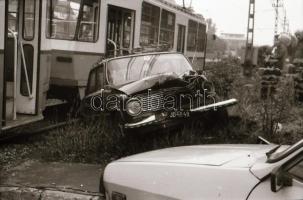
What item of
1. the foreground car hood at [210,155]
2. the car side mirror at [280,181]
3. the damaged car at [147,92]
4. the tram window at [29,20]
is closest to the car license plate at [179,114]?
the damaged car at [147,92]

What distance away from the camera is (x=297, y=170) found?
3.05 m

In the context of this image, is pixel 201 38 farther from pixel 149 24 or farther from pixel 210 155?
pixel 210 155

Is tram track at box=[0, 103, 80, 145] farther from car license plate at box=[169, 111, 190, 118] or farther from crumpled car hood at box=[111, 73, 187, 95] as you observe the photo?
car license plate at box=[169, 111, 190, 118]

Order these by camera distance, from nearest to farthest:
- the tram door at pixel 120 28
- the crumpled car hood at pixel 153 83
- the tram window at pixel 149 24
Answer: the crumpled car hood at pixel 153 83 < the tram door at pixel 120 28 < the tram window at pixel 149 24

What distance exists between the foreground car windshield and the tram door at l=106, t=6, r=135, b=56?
2.95 metres

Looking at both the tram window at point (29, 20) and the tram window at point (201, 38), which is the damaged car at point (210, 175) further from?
the tram window at point (201, 38)

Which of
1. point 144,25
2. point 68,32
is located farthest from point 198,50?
point 68,32

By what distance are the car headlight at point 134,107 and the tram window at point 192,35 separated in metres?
11.5

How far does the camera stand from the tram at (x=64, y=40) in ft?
29.0

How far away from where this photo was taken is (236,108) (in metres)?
9.74

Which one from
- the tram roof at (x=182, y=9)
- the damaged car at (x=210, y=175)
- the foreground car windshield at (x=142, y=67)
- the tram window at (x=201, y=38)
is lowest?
the damaged car at (x=210, y=175)

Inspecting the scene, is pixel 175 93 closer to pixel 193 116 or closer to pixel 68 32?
pixel 193 116

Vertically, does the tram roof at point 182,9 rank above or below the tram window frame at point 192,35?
above

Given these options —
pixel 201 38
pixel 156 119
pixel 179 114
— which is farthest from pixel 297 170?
pixel 201 38
